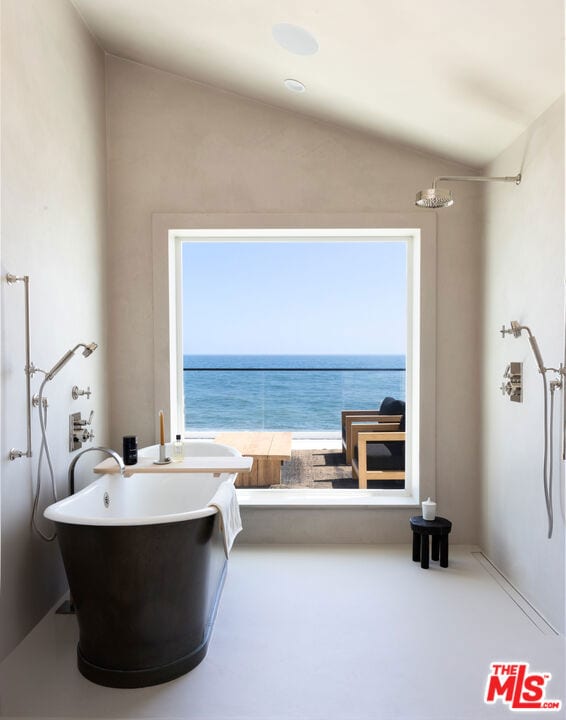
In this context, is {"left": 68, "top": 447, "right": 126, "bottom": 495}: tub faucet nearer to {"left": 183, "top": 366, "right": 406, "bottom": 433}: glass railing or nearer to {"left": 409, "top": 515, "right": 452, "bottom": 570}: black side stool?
{"left": 183, "top": 366, "right": 406, "bottom": 433}: glass railing

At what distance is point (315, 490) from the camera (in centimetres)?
389

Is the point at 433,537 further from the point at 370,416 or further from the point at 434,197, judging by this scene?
the point at 434,197

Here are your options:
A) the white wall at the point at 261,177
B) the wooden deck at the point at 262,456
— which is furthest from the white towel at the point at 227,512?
the white wall at the point at 261,177

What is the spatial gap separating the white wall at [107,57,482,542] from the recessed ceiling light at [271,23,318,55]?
82cm

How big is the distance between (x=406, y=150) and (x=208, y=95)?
1.38 metres

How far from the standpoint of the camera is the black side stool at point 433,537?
3221mm

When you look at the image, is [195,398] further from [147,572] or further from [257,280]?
A: [147,572]

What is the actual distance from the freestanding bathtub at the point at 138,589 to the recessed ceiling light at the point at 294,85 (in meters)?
2.46

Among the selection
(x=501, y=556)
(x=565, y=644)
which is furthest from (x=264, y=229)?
(x=565, y=644)

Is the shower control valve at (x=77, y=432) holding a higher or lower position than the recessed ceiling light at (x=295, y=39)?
lower
